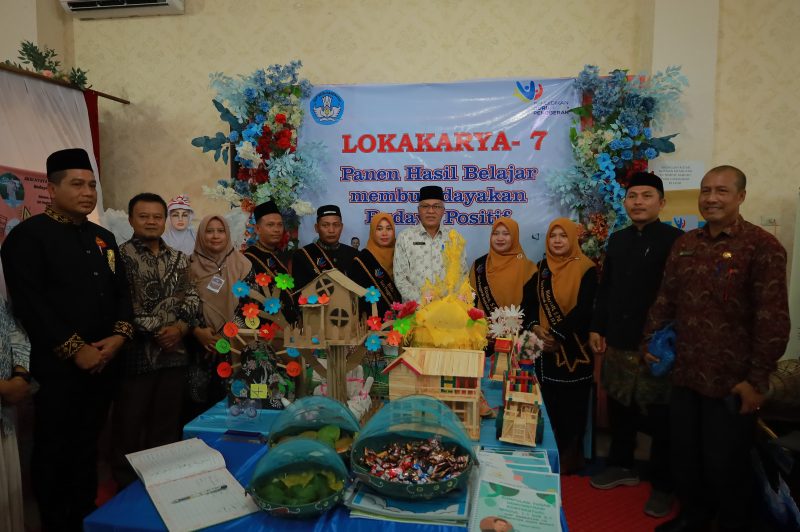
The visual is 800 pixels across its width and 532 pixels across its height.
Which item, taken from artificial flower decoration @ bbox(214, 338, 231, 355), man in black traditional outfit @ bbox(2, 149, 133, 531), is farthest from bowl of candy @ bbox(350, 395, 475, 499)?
man in black traditional outfit @ bbox(2, 149, 133, 531)

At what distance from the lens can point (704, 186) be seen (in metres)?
2.23

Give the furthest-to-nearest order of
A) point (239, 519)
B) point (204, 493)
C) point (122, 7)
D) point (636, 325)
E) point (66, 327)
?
point (122, 7) < point (636, 325) < point (66, 327) < point (204, 493) < point (239, 519)

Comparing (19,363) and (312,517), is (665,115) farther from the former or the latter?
(19,363)

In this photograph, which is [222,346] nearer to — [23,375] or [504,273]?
[23,375]

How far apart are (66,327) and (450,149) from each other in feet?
8.80

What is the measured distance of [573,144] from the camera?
3590 mm

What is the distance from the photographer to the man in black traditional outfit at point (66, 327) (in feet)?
7.23

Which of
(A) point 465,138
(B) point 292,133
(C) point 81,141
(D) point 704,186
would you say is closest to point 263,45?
(B) point 292,133

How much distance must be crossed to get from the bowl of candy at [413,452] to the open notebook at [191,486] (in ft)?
1.08

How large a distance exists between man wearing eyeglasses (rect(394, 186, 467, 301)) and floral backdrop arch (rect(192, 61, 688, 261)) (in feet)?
2.82

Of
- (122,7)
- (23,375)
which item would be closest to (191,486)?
(23,375)

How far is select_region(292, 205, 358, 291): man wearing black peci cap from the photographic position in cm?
341

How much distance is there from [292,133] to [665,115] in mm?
2709

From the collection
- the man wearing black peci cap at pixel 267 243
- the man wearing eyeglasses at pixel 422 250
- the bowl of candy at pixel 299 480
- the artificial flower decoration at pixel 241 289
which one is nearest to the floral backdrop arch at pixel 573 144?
the man wearing black peci cap at pixel 267 243
